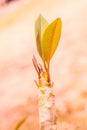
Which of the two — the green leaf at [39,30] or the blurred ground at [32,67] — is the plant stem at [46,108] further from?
the blurred ground at [32,67]

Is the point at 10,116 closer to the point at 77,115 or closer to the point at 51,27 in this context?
the point at 77,115

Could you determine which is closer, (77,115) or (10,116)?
(77,115)

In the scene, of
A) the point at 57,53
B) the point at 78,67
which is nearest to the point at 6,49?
the point at 57,53

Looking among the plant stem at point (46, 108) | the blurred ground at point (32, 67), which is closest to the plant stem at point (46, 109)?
the plant stem at point (46, 108)

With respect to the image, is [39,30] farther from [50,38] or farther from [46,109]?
[46,109]

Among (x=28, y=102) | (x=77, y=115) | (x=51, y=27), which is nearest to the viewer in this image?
(x=51, y=27)

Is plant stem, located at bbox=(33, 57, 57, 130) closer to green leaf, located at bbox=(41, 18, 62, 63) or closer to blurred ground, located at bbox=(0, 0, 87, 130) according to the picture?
green leaf, located at bbox=(41, 18, 62, 63)

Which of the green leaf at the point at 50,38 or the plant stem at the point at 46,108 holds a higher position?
the green leaf at the point at 50,38

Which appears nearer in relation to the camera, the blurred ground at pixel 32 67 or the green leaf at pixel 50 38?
the green leaf at pixel 50 38
